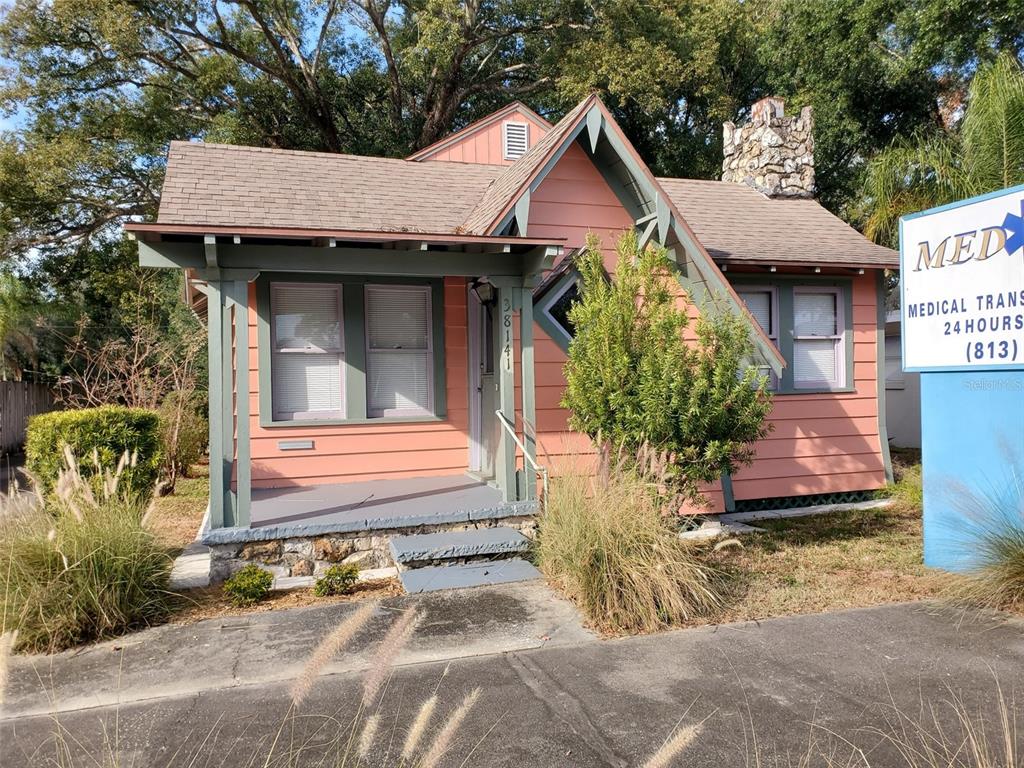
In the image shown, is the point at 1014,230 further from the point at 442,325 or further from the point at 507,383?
the point at 442,325

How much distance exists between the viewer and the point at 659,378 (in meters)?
7.09

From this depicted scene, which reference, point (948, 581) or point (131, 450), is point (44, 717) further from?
point (948, 581)

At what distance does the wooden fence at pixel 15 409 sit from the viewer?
16.7 metres

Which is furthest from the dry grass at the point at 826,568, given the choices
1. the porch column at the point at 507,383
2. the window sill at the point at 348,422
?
the window sill at the point at 348,422

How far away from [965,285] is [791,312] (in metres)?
3.99

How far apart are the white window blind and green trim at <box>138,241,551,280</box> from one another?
6.01 ft

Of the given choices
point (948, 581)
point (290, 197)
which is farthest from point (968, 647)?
point (290, 197)

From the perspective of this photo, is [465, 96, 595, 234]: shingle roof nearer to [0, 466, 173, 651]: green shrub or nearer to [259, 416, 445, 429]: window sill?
[259, 416, 445, 429]: window sill

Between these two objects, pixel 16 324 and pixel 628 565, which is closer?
pixel 628 565

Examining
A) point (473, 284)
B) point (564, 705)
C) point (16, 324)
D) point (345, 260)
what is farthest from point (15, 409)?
point (564, 705)

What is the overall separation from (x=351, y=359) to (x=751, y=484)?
18.2 feet

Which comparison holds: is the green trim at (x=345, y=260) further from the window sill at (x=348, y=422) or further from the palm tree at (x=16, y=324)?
the palm tree at (x=16, y=324)

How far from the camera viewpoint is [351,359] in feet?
29.6

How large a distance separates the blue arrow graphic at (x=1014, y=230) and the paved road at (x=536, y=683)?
9.77 feet
